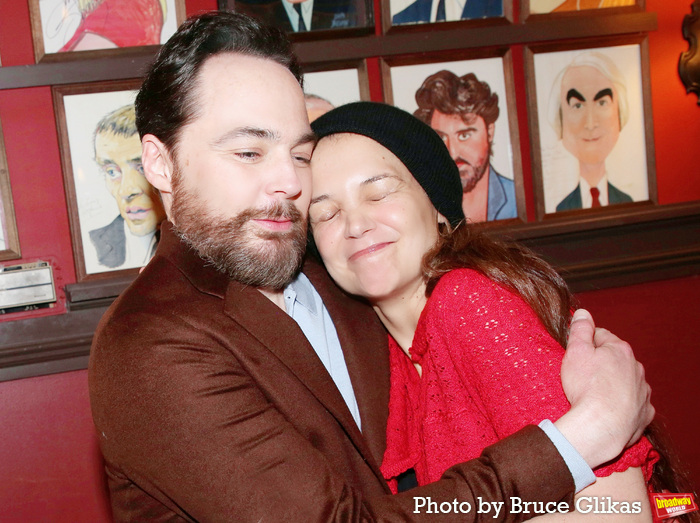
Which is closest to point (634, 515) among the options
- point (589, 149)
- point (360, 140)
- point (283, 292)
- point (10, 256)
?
point (283, 292)

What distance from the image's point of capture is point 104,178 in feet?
8.75

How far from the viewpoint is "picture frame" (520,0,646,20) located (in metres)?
3.04

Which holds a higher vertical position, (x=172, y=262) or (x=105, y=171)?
(x=105, y=171)

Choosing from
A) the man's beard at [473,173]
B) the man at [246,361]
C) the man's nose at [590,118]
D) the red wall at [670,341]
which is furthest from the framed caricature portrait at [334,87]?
the red wall at [670,341]

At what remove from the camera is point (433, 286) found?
179cm

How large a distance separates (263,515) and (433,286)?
2.55 feet

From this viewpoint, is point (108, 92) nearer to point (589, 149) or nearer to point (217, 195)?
point (217, 195)

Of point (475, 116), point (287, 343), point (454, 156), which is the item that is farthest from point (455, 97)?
point (287, 343)

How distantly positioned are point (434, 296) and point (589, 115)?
6.38 feet

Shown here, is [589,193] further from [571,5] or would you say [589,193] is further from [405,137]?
[405,137]

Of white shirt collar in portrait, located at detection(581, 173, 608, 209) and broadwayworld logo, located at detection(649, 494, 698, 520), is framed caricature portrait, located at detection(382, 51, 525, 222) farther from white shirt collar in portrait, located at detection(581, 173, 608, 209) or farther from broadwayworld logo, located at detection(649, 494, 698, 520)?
broadwayworld logo, located at detection(649, 494, 698, 520)

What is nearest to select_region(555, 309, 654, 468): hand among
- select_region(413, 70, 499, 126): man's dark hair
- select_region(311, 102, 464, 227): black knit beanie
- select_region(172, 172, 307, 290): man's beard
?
select_region(311, 102, 464, 227): black knit beanie

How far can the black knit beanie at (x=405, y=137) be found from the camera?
72.5 inches

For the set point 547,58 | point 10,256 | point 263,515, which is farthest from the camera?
point 547,58
